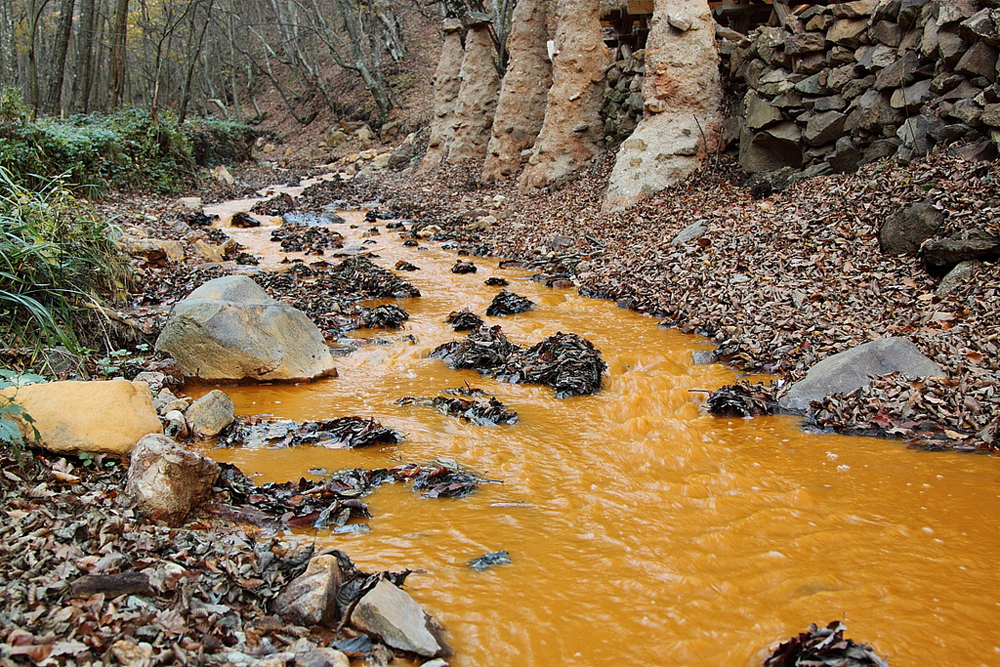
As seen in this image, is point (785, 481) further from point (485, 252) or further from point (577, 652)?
point (485, 252)

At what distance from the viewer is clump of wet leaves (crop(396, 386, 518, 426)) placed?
525cm

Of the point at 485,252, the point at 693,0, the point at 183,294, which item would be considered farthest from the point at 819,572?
the point at 693,0

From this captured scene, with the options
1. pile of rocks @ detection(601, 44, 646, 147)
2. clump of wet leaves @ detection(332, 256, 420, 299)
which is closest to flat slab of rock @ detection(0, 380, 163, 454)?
clump of wet leaves @ detection(332, 256, 420, 299)

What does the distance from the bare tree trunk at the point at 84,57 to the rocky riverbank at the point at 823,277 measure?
42.8 ft

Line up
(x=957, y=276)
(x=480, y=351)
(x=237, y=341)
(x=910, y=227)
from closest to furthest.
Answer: (x=237, y=341) < (x=957, y=276) < (x=480, y=351) < (x=910, y=227)

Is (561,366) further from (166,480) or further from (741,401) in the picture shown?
(166,480)

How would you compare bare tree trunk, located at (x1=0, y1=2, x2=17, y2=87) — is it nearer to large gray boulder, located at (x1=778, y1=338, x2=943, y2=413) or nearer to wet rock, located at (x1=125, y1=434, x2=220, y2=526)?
wet rock, located at (x1=125, y1=434, x2=220, y2=526)

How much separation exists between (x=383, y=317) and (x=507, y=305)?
5.18ft

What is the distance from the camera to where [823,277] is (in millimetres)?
7051

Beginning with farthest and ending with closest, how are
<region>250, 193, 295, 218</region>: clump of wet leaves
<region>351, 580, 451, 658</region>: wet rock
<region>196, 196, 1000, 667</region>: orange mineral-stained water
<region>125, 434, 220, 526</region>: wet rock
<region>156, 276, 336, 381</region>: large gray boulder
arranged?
<region>250, 193, 295, 218</region>: clump of wet leaves < <region>156, 276, 336, 381</region>: large gray boulder < <region>125, 434, 220, 526</region>: wet rock < <region>196, 196, 1000, 667</region>: orange mineral-stained water < <region>351, 580, 451, 658</region>: wet rock

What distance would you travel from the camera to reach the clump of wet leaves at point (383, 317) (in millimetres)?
7898

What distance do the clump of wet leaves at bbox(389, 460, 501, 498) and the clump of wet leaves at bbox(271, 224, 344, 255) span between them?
8305 mm

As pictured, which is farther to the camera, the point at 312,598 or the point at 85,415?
the point at 85,415

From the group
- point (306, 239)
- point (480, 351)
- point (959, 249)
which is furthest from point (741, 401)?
point (306, 239)
